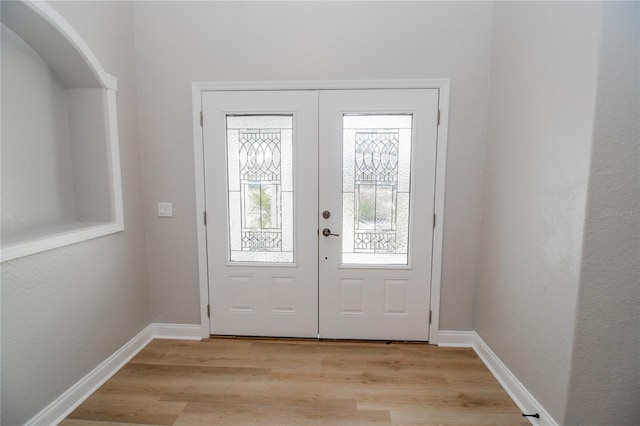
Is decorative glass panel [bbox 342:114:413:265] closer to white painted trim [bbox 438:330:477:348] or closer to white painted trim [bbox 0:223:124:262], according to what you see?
white painted trim [bbox 438:330:477:348]

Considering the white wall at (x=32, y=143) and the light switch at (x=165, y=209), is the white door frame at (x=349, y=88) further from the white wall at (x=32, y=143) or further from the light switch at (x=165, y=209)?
the white wall at (x=32, y=143)

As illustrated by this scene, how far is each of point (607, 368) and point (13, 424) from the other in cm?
298

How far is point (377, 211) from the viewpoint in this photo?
2.43 metres

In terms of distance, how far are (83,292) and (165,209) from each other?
2.73 feet

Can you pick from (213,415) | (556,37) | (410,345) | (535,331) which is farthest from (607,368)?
(213,415)

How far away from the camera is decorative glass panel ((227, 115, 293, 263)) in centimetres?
241

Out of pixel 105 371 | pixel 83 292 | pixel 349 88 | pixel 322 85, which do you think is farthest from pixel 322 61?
pixel 105 371

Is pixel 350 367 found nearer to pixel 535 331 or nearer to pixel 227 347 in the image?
pixel 227 347

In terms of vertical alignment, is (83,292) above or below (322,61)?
below

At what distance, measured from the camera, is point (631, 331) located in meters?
1.42

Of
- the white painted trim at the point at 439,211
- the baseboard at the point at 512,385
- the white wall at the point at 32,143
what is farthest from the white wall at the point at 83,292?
the baseboard at the point at 512,385

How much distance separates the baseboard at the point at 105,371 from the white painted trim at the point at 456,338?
83.0 inches

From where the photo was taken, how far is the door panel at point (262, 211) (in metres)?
2.38

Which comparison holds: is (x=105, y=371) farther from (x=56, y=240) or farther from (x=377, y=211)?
(x=377, y=211)
